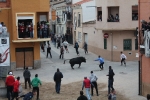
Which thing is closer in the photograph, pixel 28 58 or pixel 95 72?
pixel 95 72

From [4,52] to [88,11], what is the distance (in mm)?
23948

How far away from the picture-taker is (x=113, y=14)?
38.2m

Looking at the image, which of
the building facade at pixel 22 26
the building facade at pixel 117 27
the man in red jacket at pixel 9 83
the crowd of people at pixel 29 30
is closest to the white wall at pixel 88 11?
the building facade at pixel 117 27

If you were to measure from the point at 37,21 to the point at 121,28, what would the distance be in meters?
8.43

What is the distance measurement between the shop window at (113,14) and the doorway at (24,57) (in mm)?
8718

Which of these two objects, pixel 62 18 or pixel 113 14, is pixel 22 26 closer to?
→ pixel 113 14

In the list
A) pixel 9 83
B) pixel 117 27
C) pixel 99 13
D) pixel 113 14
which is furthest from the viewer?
pixel 99 13

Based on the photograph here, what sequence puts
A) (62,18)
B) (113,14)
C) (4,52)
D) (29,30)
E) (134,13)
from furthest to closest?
(62,18)
(113,14)
(134,13)
(29,30)
(4,52)

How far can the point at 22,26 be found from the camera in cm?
3312

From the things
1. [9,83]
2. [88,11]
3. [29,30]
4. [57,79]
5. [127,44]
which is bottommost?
[57,79]

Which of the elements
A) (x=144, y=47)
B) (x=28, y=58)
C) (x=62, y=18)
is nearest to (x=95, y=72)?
(x=28, y=58)

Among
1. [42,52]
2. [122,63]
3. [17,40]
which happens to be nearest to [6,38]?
[17,40]

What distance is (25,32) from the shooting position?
3334cm

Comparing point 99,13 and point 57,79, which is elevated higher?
point 99,13
